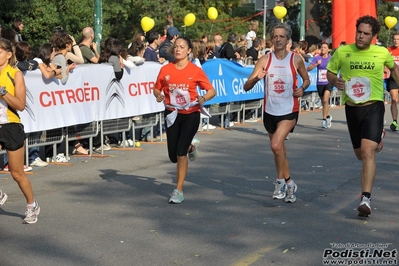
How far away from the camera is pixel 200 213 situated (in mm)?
8969

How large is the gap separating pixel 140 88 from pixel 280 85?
17.5ft

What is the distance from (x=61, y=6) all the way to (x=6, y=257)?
25489 mm

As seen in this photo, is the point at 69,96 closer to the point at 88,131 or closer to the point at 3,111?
the point at 88,131

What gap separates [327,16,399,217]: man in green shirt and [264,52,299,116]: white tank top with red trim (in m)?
0.65

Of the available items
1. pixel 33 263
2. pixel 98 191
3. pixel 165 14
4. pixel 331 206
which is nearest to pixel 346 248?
pixel 331 206

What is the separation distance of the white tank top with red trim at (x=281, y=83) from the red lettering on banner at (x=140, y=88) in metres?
5.00

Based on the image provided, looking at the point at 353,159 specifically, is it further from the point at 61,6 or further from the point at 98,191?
the point at 61,6

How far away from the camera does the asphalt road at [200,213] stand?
7195 mm

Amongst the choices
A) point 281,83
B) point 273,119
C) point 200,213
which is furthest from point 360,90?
point 200,213

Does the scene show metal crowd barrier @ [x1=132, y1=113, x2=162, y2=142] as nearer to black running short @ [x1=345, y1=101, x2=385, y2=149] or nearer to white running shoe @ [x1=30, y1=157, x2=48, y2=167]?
white running shoe @ [x1=30, y1=157, x2=48, y2=167]

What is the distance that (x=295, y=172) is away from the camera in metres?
11.9

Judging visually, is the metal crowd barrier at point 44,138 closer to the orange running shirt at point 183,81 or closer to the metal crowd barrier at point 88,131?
the metal crowd barrier at point 88,131

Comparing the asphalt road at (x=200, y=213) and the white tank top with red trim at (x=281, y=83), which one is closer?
the asphalt road at (x=200, y=213)

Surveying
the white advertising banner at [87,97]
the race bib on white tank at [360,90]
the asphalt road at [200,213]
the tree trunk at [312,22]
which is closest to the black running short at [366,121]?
the race bib on white tank at [360,90]
